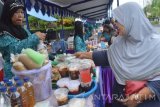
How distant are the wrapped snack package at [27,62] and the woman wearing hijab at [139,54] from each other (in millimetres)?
844

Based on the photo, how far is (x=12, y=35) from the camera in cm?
238

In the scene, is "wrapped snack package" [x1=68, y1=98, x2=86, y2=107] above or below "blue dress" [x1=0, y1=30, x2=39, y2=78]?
below

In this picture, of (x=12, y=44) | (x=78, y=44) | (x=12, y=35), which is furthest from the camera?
(x=78, y=44)

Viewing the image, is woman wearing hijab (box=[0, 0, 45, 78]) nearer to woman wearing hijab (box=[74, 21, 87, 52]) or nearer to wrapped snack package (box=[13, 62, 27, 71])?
wrapped snack package (box=[13, 62, 27, 71])

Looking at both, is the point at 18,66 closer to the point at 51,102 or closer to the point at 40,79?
the point at 40,79

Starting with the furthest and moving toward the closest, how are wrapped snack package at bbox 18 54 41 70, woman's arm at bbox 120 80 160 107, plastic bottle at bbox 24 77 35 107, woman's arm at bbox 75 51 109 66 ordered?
woman's arm at bbox 75 51 109 66
woman's arm at bbox 120 80 160 107
wrapped snack package at bbox 18 54 41 70
plastic bottle at bbox 24 77 35 107

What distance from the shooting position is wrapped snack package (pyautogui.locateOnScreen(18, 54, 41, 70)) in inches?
59.8


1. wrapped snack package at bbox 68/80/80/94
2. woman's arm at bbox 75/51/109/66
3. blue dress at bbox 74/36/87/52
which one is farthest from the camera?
blue dress at bbox 74/36/87/52

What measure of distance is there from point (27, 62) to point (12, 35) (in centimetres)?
97

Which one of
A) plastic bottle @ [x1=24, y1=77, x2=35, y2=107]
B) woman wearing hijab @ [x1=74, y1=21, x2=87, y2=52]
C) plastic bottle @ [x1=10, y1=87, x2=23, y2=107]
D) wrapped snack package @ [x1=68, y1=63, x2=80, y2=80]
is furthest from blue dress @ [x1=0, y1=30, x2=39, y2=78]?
woman wearing hijab @ [x1=74, y1=21, x2=87, y2=52]

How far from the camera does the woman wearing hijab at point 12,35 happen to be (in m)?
2.20

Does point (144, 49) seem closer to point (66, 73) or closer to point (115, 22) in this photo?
point (115, 22)

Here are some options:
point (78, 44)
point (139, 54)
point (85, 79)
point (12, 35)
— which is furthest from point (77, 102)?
point (78, 44)

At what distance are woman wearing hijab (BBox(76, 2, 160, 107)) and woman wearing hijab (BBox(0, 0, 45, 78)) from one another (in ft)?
2.72
